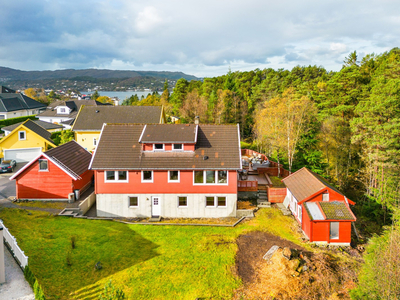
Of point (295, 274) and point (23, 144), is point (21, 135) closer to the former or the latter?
point (23, 144)

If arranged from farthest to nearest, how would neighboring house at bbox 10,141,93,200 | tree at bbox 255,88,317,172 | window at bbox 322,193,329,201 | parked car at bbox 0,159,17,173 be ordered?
parked car at bbox 0,159,17,173, tree at bbox 255,88,317,172, neighboring house at bbox 10,141,93,200, window at bbox 322,193,329,201

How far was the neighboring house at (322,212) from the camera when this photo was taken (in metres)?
21.7

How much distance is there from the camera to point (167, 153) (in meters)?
27.1

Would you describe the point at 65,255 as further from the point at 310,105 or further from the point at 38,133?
the point at 310,105

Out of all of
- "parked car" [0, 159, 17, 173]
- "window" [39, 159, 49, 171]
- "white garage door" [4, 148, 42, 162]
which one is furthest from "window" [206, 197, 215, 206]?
"white garage door" [4, 148, 42, 162]

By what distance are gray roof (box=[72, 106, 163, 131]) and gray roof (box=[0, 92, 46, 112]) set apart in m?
31.0

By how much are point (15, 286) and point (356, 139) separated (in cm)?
3230

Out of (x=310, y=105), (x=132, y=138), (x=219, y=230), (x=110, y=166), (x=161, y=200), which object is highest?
(x=310, y=105)

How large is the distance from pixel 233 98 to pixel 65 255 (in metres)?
51.0

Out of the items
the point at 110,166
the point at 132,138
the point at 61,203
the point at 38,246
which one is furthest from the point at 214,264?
the point at 61,203

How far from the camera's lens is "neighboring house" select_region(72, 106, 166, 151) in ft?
150

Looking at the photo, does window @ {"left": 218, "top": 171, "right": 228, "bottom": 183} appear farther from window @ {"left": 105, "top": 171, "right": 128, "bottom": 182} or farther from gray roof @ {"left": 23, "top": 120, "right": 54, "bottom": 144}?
gray roof @ {"left": 23, "top": 120, "right": 54, "bottom": 144}

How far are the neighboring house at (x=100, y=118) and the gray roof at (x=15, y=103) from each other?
31.1m

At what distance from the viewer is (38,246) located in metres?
18.3
